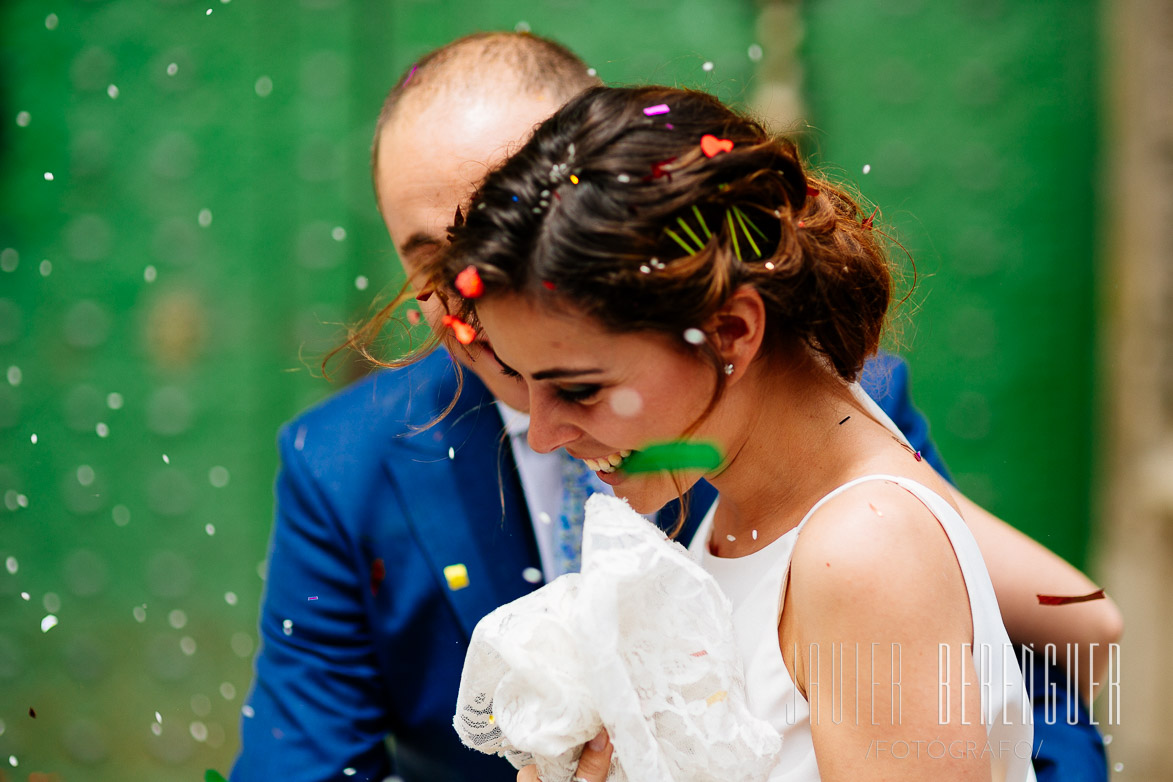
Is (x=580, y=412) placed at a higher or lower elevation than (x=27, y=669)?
higher

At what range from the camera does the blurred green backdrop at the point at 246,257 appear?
303 centimetres

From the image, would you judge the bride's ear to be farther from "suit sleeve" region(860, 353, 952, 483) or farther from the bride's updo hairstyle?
"suit sleeve" region(860, 353, 952, 483)

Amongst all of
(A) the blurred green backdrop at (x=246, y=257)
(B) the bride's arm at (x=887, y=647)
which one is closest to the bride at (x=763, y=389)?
(B) the bride's arm at (x=887, y=647)

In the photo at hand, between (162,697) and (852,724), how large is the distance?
292cm

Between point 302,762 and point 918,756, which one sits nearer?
point 918,756

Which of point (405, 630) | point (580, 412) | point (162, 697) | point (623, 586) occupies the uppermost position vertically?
point (580, 412)

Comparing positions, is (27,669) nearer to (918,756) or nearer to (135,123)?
(135,123)

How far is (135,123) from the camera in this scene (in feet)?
10.2

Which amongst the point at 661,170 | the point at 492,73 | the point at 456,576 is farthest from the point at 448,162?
the point at 456,576

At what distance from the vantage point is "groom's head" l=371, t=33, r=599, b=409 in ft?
5.13

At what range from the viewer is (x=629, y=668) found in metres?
1.08

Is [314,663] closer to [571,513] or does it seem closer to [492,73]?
[571,513]

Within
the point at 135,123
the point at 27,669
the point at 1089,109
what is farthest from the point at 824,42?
the point at 27,669

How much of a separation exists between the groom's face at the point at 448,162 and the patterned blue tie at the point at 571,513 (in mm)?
192
